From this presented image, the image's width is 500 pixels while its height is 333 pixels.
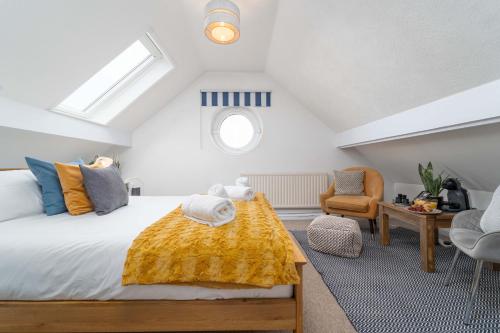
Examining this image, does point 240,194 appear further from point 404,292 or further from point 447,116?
point 447,116

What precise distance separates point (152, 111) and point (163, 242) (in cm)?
322

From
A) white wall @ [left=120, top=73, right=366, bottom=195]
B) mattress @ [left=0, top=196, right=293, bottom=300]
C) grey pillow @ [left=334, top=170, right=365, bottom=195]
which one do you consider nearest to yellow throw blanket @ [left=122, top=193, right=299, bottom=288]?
mattress @ [left=0, top=196, right=293, bottom=300]

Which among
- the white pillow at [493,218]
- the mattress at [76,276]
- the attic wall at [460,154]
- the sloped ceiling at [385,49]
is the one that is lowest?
the mattress at [76,276]

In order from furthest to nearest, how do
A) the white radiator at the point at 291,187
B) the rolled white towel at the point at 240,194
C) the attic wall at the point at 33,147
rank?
1. the white radiator at the point at 291,187
2. the rolled white towel at the point at 240,194
3. the attic wall at the point at 33,147

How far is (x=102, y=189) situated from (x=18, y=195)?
0.54m

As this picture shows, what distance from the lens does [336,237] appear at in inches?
88.6

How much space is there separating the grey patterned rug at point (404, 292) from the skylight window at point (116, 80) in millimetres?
3116

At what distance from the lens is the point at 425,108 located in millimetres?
1964

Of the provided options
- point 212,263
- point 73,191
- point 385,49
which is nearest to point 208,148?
point 73,191

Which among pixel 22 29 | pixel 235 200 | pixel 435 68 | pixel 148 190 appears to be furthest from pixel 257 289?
pixel 148 190

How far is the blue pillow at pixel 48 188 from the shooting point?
1.61 m

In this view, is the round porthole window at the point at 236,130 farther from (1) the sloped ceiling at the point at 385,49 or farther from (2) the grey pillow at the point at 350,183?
(2) the grey pillow at the point at 350,183

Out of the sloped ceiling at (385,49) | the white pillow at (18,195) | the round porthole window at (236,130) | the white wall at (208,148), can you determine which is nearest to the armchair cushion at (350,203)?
the white wall at (208,148)

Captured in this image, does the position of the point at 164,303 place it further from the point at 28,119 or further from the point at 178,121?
the point at 178,121
